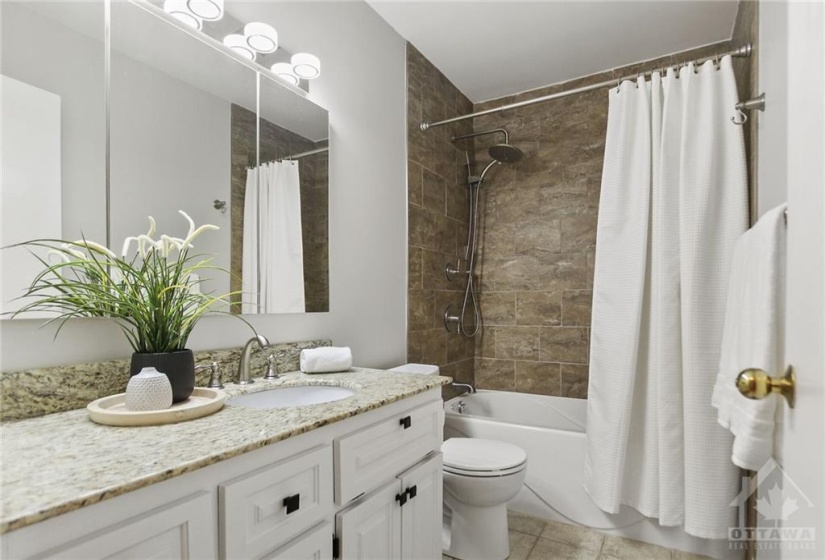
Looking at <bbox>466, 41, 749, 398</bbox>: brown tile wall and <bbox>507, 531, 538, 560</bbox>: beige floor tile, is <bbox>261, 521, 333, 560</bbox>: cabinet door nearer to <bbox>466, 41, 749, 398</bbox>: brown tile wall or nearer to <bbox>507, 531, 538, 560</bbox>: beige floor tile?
<bbox>507, 531, 538, 560</bbox>: beige floor tile

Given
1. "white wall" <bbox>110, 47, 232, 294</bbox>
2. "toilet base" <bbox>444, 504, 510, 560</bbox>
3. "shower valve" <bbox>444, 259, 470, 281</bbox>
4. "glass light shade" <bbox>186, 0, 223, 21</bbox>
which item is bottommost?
"toilet base" <bbox>444, 504, 510, 560</bbox>

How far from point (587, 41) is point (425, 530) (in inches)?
102

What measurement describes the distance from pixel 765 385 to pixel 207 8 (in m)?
1.78

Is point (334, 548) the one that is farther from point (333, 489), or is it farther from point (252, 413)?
Answer: point (252, 413)

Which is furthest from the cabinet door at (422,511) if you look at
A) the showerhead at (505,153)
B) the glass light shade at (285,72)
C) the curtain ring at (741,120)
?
the showerhead at (505,153)

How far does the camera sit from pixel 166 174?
1.34m

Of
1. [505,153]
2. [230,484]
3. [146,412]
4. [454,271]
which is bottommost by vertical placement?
[230,484]

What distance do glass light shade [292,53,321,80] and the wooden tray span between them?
1331mm

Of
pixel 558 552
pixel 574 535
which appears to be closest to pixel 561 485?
pixel 574 535

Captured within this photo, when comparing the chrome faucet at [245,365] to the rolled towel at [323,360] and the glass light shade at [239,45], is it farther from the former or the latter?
the glass light shade at [239,45]

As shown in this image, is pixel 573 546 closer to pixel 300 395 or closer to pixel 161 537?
pixel 300 395

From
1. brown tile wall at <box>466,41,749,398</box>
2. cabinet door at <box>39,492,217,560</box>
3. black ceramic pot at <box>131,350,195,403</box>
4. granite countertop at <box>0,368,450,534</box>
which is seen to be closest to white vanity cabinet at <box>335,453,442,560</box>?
granite countertop at <box>0,368,450,534</box>

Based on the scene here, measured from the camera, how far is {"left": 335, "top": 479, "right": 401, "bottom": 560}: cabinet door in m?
1.10

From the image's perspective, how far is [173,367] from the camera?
1081 mm
